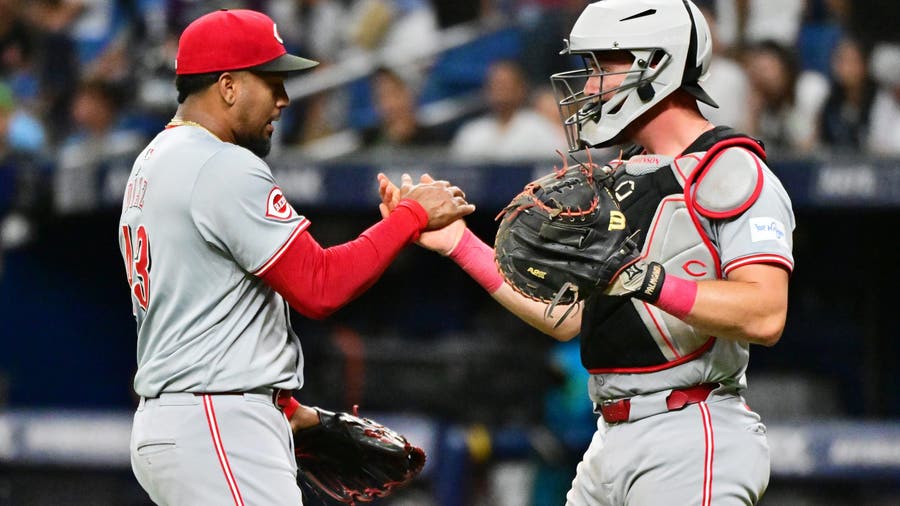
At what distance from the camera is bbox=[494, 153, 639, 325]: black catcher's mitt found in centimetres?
287

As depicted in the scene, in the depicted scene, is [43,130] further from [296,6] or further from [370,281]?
[370,281]

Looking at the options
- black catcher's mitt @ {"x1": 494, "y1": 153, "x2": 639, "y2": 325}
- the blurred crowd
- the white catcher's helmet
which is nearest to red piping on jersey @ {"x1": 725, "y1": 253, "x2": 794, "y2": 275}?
black catcher's mitt @ {"x1": 494, "y1": 153, "x2": 639, "y2": 325}

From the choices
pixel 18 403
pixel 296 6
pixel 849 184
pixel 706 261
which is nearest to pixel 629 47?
pixel 706 261

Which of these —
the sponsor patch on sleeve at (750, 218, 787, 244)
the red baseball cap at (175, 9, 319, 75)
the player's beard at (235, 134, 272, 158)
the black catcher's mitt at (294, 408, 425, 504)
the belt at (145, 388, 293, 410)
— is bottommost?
the black catcher's mitt at (294, 408, 425, 504)

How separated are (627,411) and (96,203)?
504cm

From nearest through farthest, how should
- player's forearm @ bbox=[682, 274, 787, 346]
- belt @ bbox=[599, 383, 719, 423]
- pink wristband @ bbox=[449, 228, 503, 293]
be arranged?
player's forearm @ bbox=[682, 274, 787, 346]
belt @ bbox=[599, 383, 719, 423]
pink wristband @ bbox=[449, 228, 503, 293]

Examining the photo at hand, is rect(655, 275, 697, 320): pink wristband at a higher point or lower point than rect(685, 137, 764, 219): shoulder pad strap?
lower

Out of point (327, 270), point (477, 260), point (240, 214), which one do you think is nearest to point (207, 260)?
point (240, 214)

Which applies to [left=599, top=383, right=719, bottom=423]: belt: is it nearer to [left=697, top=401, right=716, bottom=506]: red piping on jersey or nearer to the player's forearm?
[left=697, top=401, right=716, bottom=506]: red piping on jersey

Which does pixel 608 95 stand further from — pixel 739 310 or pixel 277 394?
pixel 277 394

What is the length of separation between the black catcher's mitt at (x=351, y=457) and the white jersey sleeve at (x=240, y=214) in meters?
0.68

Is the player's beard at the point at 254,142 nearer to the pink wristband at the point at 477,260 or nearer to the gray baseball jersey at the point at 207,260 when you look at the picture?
the gray baseball jersey at the point at 207,260

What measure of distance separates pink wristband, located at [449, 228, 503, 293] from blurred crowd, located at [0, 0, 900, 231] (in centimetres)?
327

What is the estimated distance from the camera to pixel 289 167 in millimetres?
7160
